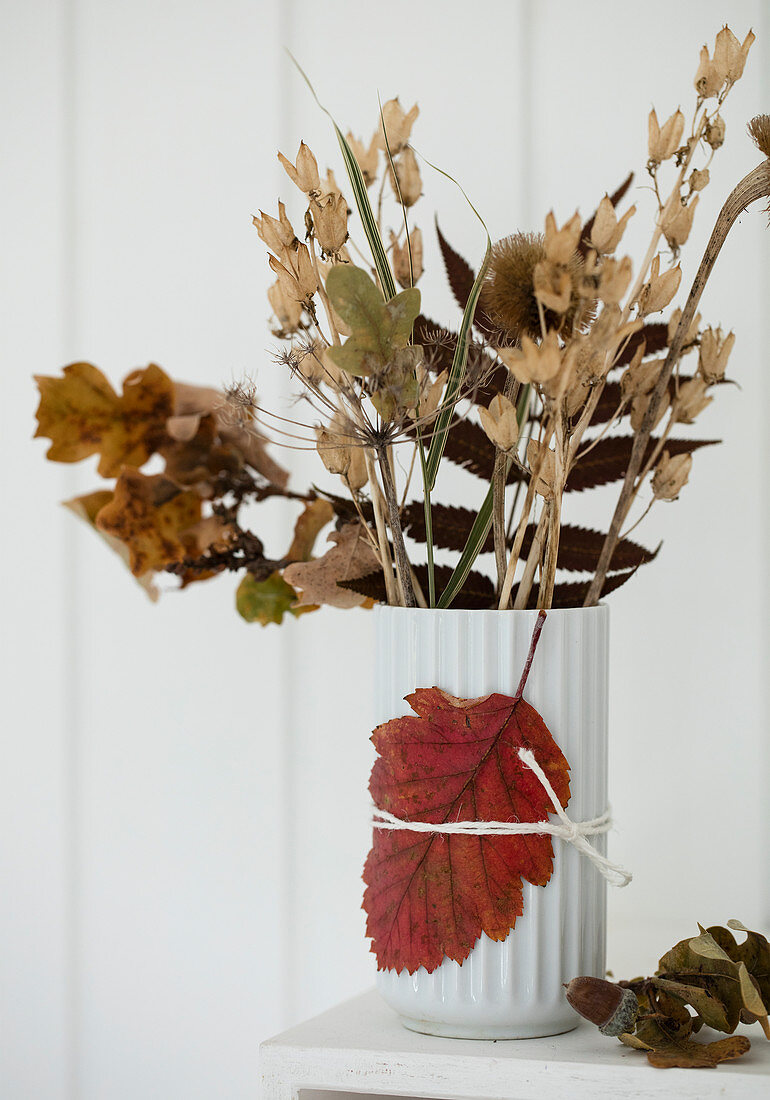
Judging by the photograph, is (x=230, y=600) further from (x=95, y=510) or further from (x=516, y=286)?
(x=516, y=286)

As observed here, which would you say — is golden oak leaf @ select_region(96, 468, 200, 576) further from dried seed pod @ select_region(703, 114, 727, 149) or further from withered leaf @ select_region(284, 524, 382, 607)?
dried seed pod @ select_region(703, 114, 727, 149)

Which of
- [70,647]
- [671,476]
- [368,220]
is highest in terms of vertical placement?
[368,220]

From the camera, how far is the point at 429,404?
0.40 metres

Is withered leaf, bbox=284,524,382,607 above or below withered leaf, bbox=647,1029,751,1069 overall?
above

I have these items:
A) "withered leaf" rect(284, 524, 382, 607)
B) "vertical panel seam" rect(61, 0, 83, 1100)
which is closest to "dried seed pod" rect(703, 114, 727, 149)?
"withered leaf" rect(284, 524, 382, 607)

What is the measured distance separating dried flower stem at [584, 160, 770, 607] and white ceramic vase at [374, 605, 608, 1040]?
39mm

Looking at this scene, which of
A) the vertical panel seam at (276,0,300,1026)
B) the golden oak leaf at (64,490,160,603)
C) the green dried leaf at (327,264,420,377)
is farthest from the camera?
the vertical panel seam at (276,0,300,1026)

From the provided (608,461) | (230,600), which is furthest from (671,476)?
(230,600)

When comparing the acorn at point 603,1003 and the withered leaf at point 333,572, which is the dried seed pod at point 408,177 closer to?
the withered leaf at point 333,572

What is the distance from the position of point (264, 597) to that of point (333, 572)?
10cm

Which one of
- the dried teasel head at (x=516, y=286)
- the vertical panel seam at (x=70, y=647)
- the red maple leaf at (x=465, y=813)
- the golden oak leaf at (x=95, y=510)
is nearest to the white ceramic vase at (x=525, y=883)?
the red maple leaf at (x=465, y=813)

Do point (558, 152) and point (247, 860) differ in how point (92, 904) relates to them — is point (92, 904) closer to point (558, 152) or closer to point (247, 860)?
point (247, 860)

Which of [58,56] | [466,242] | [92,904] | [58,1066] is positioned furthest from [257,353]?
[58,1066]

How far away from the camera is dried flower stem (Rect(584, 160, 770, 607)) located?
40cm
